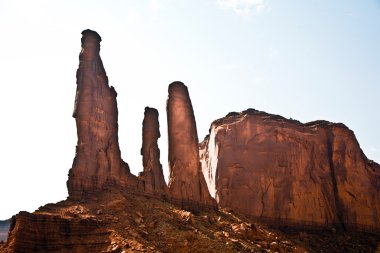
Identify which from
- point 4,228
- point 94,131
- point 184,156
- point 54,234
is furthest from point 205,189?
point 4,228

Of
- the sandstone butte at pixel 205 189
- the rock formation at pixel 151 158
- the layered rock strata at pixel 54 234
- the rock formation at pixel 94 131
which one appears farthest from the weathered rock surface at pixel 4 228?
the layered rock strata at pixel 54 234

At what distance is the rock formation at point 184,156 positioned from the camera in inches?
1426

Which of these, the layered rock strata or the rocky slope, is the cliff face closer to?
the rocky slope

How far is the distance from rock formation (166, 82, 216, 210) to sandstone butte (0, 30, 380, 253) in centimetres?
8

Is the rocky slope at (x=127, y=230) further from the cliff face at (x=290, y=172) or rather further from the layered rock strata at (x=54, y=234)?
the cliff face at (x=290, y=172)

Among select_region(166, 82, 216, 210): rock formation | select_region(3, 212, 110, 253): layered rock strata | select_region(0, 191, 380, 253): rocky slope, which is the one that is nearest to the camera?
select_region(3, 212, 110, 253): layered rock strata

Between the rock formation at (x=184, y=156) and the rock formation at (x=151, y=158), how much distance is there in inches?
46.2

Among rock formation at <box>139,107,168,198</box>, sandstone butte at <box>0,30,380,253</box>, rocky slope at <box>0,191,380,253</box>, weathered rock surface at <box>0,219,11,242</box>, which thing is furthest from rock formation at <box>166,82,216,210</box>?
weathered rock surface at <box>0,219,11,242</box>

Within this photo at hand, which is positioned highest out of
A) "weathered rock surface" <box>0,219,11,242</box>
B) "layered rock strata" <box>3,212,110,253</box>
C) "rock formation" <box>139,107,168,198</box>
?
"rock formation" <box>139,107,168,198</box>

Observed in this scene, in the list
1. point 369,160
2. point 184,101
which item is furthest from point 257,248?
point 369,160

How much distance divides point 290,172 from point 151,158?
1713cm

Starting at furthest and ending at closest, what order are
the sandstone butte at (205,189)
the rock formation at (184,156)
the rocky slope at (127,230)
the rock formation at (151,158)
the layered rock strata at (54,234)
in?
the rock formation at (184,156)
the rock formation at (151,158)
the sandstone butte at (205,189)
the rocky slope at (127,230)
the layered rock strata at (54,234)

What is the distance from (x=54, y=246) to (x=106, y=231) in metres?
2.62

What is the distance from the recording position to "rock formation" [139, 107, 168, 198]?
34.4 metres
